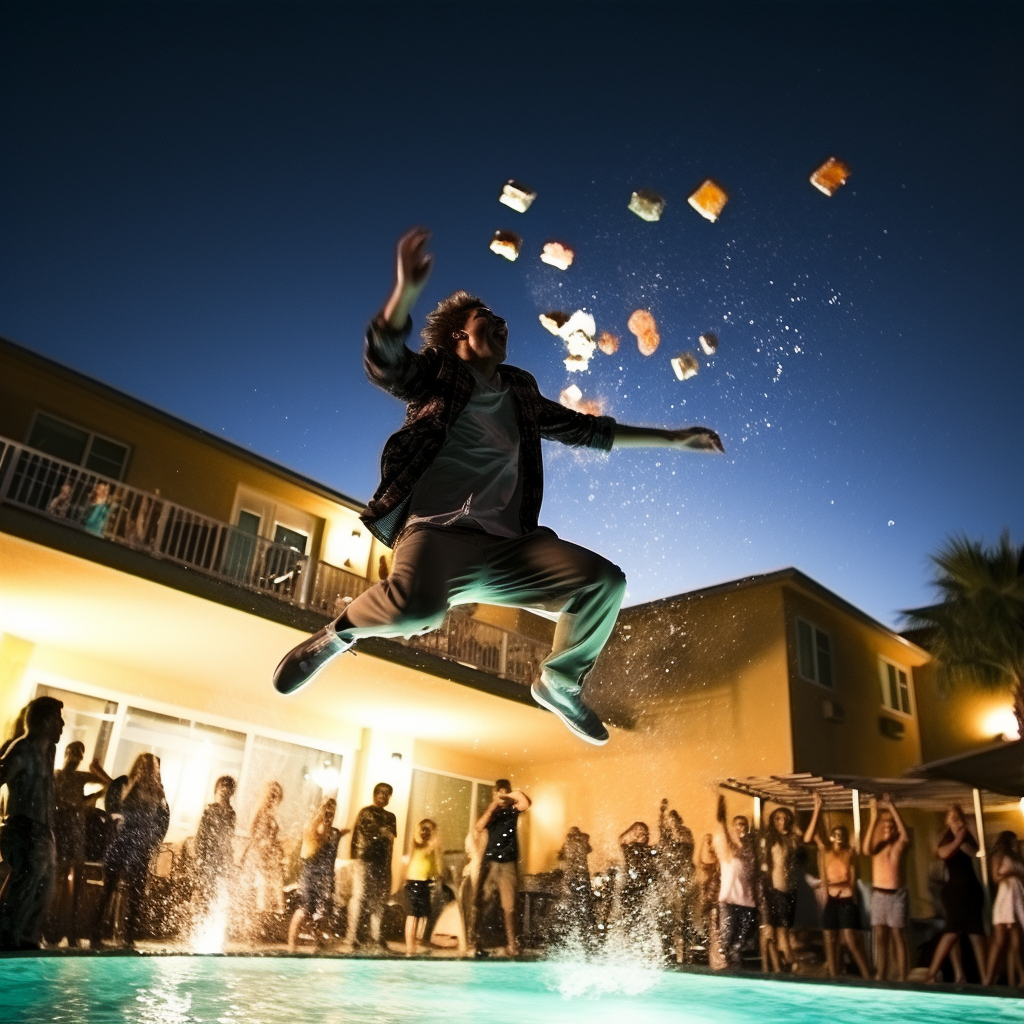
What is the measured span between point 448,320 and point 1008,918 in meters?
8.06

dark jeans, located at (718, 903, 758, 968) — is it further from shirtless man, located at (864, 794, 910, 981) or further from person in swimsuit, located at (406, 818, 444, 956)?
person in swimsuit, located at (406, 818, 444, 956)

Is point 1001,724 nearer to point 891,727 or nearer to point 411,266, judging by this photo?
point 891,727

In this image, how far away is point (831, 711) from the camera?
16.4 meters

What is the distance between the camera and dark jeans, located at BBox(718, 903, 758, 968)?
10.1 metres

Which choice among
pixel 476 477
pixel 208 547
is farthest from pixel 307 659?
pixel 208 547

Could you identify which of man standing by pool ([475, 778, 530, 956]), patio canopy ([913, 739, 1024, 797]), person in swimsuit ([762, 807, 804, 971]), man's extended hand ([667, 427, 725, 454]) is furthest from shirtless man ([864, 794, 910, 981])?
man's extended hand ([667, 427, 725, 454])

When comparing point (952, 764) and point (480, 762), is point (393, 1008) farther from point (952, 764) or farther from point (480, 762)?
point (480, 762)

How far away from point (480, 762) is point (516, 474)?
15.1 metres

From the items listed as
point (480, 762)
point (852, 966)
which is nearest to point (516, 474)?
point (852, 966)

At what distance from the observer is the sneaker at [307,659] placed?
3.70 meters

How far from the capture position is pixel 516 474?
3666 mm

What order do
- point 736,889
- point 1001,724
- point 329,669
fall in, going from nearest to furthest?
point 736,889, point 329,669, point 1001,724

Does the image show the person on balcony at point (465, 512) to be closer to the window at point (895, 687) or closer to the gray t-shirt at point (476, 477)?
the gray t-shirt at point (476, 477)

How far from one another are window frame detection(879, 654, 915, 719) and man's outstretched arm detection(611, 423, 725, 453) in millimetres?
17118
